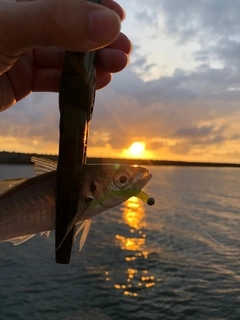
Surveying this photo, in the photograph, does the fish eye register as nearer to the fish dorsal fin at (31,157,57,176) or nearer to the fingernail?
the fish dorsal fin at (31,157,57,176)

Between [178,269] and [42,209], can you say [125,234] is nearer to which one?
[178,269]

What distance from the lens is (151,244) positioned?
131 ft

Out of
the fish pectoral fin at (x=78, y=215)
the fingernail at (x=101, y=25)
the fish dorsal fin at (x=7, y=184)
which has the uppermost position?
the fingernail at (x=101, y=25)

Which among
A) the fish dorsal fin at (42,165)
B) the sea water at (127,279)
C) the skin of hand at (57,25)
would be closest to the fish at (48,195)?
the fish dorsal fin at (42,165)

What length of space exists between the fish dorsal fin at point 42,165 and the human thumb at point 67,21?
822 mm

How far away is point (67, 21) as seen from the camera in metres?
2.33

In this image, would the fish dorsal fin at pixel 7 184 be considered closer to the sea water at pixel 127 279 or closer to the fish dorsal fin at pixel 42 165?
the fish dorsal fin at pixel 42 165

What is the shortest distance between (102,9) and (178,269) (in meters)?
31.2

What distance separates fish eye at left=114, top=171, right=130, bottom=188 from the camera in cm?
263

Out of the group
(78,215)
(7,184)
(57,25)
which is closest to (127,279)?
(7,184)

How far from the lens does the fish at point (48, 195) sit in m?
2.57

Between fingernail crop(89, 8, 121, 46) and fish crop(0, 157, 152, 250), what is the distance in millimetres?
871

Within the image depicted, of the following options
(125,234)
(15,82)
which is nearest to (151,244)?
(125,234)

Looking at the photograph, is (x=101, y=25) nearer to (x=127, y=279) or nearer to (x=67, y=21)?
(x=67, y=21)
